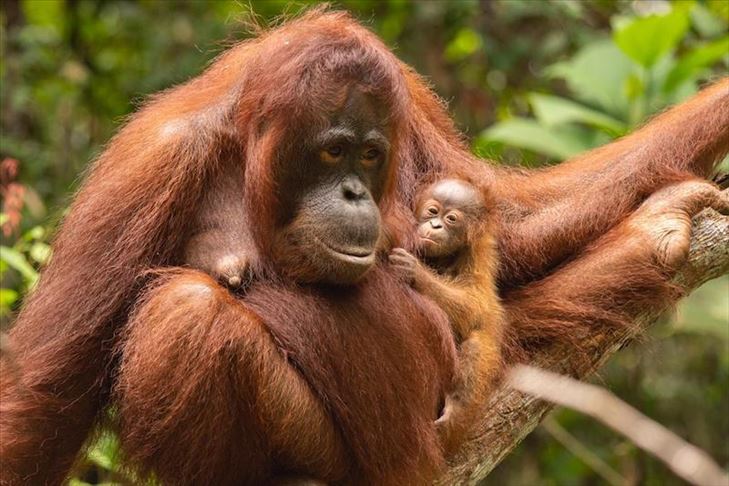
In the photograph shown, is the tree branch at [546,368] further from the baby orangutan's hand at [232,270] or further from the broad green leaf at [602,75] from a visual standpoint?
the broad green leaf at [602,75]

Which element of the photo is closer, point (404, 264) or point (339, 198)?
point (339, 198)

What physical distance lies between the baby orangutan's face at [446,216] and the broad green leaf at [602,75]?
2625 millimetres

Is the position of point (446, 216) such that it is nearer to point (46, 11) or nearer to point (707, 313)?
point (707, 313)

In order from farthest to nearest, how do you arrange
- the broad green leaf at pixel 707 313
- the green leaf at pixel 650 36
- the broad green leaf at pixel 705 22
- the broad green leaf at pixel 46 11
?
the broad green leaf at pixel 46 11 < the broad green leaf at pixel 705 22 < the green leaf at pixel 650 36 < the broad green leaf at pixel 707 313

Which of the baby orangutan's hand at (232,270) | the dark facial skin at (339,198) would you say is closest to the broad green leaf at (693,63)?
the dark facial skin at (339,198)

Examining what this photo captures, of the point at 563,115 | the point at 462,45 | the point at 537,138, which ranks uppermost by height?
the point at 563,115

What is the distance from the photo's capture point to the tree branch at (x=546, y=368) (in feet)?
11.7

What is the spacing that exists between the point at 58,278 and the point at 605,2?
18.9 ft

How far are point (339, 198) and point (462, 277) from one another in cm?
85

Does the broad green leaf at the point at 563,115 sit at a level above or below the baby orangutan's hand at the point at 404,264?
below

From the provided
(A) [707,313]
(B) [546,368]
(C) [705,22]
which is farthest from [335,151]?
(C) [705,22]

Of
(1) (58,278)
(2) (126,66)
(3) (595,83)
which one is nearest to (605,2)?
(3) (595,83)

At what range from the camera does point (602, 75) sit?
247 inches

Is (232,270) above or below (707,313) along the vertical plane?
Result: above
